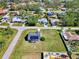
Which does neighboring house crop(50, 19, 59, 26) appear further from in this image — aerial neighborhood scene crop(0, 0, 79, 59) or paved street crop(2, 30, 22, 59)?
paved street crop(2, 30, 22, 59)

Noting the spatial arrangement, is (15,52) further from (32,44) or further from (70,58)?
(70,58)

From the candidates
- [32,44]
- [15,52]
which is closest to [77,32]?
[32,44]

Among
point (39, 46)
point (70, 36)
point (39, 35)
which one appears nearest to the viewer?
point (39, 46)

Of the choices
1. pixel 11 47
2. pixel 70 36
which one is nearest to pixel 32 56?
pixel 11 47

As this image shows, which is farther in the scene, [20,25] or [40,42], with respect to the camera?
[20,25]

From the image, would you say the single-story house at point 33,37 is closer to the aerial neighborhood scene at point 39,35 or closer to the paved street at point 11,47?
the aerial neighborhood scene at point 39,35

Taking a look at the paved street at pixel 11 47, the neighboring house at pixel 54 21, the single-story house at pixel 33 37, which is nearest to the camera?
the paved street at pixel 11 47

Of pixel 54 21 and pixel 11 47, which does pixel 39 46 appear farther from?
pixel 54 21

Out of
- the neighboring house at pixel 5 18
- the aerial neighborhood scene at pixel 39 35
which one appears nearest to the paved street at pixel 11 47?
the aerial neighborhood scene at pixel 39 35
